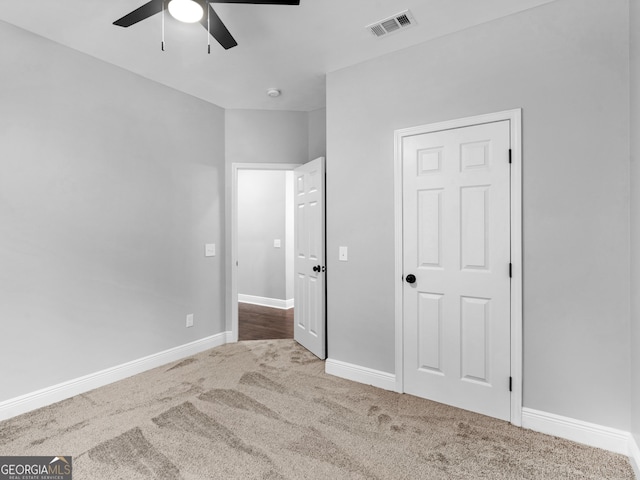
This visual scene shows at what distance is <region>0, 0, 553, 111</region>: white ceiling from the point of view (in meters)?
2.21

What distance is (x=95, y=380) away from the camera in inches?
112

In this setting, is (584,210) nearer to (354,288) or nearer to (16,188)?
(354,288)

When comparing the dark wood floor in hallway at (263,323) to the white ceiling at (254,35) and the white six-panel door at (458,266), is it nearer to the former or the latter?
the white six-panel door at (458,266)

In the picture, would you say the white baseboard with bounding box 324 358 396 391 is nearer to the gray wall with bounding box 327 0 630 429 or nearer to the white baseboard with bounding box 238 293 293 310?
the gray wall with bounding box 327 0 630 429

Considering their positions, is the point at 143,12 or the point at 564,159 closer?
the point at 143,12

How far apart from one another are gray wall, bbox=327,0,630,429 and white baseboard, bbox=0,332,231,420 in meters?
2.99

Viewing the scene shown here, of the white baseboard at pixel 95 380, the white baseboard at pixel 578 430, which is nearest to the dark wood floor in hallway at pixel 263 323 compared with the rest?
the white baseboard at pixel 95 380

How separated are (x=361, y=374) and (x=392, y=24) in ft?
8.77

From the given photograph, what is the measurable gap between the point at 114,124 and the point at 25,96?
2.01 ft

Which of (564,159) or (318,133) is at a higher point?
(318,133)

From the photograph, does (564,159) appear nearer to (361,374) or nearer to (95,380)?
(361,374)

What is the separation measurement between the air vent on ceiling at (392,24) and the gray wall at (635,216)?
121 centimetres

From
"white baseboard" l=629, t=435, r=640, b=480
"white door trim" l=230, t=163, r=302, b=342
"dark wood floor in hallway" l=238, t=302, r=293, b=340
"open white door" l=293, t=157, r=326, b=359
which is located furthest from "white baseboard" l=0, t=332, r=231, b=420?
"white baseboard" l=629, t=435, r=640, b=480

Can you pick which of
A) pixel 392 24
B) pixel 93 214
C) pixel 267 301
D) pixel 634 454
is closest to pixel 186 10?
pixel 392 24
